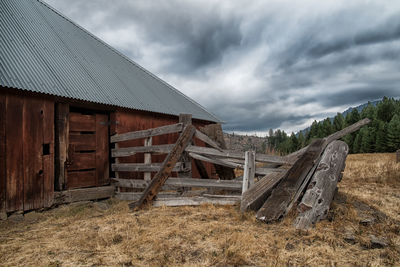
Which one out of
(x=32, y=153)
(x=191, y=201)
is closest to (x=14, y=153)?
(x=32, y=153)

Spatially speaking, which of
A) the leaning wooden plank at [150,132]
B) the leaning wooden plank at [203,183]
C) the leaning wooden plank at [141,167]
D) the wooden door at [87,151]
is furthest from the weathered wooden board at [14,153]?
the leaning wooden plank at [203,183]

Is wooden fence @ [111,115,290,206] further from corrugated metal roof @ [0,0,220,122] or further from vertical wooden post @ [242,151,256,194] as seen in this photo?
corrugated metal roof @ [0,0,220,122]

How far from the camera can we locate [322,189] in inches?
156

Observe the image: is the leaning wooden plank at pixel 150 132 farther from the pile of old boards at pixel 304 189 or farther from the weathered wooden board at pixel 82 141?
the pile of old boards at pixel 304 189

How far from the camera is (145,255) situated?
2918 mm

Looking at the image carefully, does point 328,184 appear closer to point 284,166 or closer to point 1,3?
point 284,166

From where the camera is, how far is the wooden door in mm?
7020

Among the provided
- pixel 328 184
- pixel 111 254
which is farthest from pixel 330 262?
pixel 111 254

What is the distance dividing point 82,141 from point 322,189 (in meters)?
6.46

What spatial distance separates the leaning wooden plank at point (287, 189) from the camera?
386 cm

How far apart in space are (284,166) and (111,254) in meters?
3.83

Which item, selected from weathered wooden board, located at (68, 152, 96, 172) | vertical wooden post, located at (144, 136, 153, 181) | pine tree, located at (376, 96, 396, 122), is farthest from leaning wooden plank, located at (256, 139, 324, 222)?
pine tree, located at (376, 96, 396, 122)

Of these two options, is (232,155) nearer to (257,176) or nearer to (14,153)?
(257,176)

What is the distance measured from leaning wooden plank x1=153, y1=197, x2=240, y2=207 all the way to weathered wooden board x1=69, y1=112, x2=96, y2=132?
3603mm
